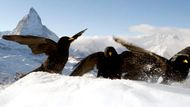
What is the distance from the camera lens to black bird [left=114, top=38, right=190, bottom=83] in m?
12.0

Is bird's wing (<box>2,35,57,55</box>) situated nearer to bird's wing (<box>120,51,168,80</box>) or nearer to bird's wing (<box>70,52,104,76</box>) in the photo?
bird's wing (<box>70,52,104,76</box>)

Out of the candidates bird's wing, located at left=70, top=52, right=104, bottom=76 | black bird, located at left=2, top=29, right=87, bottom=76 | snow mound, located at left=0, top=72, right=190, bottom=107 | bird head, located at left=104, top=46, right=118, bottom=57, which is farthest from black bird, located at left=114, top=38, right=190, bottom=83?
snow mound, located at left=0, top=72, right=190, bottom=107

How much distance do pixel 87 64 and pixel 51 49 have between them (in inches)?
59.6

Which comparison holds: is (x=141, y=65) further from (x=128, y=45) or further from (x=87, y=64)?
(x=128, y=45)

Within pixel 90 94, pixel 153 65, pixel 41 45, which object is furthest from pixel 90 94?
pixel 41 45

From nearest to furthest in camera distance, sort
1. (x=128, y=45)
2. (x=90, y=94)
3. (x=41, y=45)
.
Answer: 1. (x=90, y=94)
2. (x=128, y=45)
3. (x=41, y=45)

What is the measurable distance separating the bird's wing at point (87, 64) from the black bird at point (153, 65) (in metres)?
0.97

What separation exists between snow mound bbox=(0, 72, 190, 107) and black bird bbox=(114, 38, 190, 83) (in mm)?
5590

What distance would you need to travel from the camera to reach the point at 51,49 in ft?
45.4

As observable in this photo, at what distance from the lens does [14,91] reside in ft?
19.1

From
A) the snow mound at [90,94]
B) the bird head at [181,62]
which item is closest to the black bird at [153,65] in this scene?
the bird head at [181,62]

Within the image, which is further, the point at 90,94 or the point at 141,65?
the point at 141,65

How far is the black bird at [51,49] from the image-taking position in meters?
13.4

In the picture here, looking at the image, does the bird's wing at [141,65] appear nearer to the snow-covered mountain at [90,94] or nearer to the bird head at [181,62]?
the bird head at [181,62]
